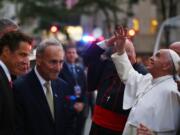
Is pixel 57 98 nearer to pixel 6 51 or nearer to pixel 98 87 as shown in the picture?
pixel 6 51

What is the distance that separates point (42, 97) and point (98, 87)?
132cm

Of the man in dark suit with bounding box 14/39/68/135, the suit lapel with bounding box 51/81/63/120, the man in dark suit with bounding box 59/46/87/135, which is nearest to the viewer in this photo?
the man in dark suit with bounding box 14/39/68/135

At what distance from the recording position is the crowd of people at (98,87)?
18.3ft

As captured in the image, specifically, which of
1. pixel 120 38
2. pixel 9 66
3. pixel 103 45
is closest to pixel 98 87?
pixel 103 45

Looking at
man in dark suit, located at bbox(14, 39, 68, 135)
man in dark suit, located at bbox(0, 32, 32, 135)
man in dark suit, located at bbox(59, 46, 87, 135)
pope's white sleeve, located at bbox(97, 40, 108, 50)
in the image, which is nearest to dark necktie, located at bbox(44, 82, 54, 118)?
man in dark suit, located at bbox(14, 39, 68, 135)

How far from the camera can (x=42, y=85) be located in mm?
6219

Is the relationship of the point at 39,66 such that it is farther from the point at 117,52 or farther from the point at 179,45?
the point at 179,45

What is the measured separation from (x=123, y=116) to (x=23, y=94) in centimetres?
Result: 125

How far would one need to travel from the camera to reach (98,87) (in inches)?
289

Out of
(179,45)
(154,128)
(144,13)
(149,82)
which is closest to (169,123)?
(154,128)

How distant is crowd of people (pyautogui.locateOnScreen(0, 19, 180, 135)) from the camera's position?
5566 millimetres

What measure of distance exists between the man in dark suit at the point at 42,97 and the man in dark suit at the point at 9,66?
46cm

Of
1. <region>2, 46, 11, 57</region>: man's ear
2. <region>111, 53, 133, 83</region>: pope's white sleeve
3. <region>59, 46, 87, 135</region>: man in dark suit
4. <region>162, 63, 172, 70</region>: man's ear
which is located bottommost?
<region>59, 46, 87, 135</region>: man in dark suit

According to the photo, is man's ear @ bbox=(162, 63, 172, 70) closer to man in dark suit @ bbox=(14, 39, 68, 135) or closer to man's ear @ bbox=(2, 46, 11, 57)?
man in dark suit @ bbox=(14, 39, 68, 135)
